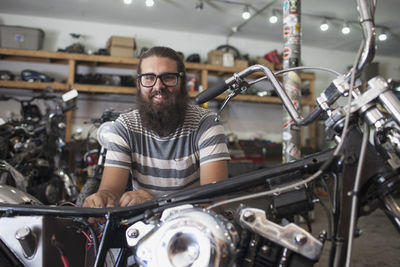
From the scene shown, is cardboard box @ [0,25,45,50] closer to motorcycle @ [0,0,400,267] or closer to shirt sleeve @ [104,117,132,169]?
shirt sleeve @ [104,117,132,169]

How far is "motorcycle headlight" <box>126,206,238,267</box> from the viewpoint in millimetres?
572

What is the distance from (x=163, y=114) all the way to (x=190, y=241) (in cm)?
77

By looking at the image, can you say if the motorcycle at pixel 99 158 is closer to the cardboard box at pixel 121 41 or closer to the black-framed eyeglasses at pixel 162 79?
the black-framed eyeglasses at pixel 162 79

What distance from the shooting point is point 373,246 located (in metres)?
2.57

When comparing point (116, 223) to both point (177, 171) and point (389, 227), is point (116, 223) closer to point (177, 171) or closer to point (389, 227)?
point (177, 171)

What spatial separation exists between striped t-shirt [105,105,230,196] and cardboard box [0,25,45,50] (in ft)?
12.9

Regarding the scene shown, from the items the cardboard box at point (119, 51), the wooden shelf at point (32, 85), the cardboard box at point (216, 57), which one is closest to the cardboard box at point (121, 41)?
the cardboard box at point (119, 51)

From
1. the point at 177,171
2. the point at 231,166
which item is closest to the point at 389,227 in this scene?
the point at 231,166

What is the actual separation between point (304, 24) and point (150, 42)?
8.69 feet

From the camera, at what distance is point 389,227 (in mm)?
3205

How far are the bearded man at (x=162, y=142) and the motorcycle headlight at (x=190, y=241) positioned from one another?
1.97ft

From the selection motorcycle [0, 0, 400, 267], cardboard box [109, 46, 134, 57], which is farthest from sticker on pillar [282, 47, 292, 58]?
→ cardboard box [109, 46, 134, 57]

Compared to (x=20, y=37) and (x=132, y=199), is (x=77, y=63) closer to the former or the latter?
(x=20, y=37)

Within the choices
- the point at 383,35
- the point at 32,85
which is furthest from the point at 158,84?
the point at 383,35
